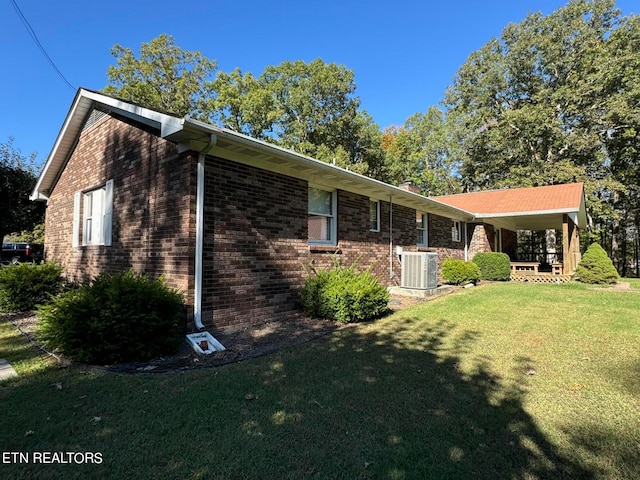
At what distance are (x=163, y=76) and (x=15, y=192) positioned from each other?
13.8 metres

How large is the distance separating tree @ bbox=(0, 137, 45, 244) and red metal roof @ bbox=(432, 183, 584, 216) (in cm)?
2014

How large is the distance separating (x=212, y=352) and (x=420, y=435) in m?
3.09

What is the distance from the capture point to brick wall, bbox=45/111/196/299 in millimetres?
5598

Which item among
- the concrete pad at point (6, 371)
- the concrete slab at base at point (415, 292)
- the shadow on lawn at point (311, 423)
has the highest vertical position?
the concrete slab at base at point (415, 292)

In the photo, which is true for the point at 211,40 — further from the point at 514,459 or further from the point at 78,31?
the point at 514,459

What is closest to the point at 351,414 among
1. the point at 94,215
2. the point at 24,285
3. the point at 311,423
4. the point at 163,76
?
the point at 311,423

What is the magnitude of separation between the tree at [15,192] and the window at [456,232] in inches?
738

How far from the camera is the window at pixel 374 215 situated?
10.0 m

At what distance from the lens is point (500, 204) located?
643 inches

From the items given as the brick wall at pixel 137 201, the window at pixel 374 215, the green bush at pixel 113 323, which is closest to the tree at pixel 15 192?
the brick wall at pixel 137 201

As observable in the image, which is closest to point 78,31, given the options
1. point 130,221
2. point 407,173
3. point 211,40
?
point 211,40

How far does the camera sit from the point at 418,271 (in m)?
9.84

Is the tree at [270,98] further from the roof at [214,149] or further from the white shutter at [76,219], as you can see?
the white shutter at [76,219]

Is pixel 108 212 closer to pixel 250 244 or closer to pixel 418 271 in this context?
pixel 250 244
